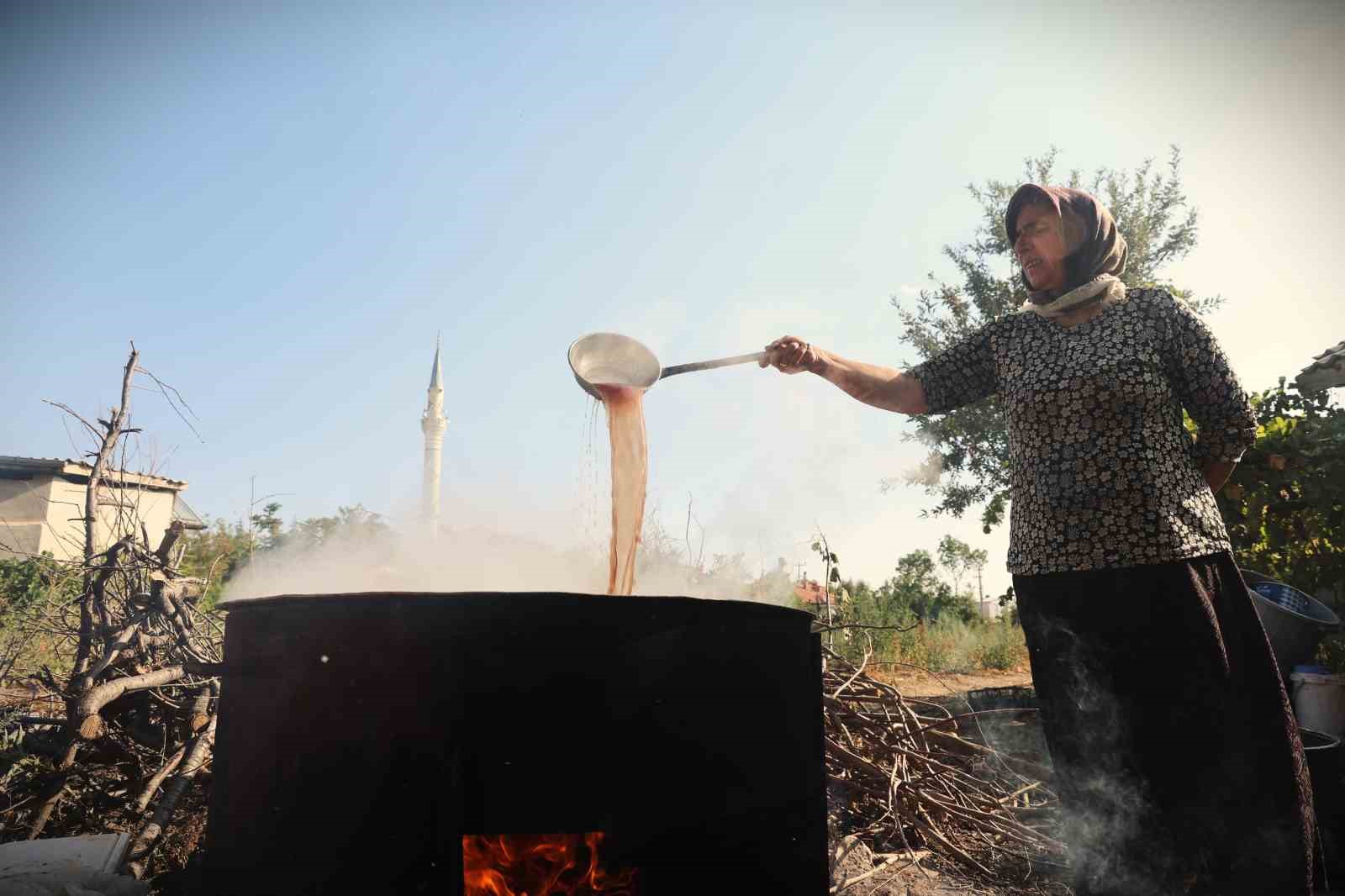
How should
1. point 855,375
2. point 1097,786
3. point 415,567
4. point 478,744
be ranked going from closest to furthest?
point 478,744
point 1097,786
point 855,375
point 415,567

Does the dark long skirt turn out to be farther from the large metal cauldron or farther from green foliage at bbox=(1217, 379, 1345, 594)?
green foliage at bbox=(1217, 379, 1345, 594)

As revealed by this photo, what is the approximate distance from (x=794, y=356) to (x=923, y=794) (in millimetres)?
1935

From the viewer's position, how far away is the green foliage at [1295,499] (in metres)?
4.35

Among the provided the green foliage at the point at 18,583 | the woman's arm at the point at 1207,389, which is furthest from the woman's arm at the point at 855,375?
the green foliage at the point at 18,583

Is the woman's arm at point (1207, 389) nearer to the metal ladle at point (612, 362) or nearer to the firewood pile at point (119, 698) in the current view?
the metal ladle at point (612, 362)

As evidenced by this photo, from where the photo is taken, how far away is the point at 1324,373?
15.4 ft

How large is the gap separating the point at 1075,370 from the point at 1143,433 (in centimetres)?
23

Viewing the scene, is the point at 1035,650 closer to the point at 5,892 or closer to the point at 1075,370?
the point at 1075,370

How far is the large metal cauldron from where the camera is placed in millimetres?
1424

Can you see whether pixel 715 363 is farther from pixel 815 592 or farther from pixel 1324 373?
pixel 1324 373

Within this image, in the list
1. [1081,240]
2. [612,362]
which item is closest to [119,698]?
[612,362]

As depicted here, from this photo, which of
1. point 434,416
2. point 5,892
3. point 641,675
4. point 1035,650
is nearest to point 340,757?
point 641,675

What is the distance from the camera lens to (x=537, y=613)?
1502mm

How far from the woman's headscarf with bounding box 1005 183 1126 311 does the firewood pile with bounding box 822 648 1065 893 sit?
5.87 ft
